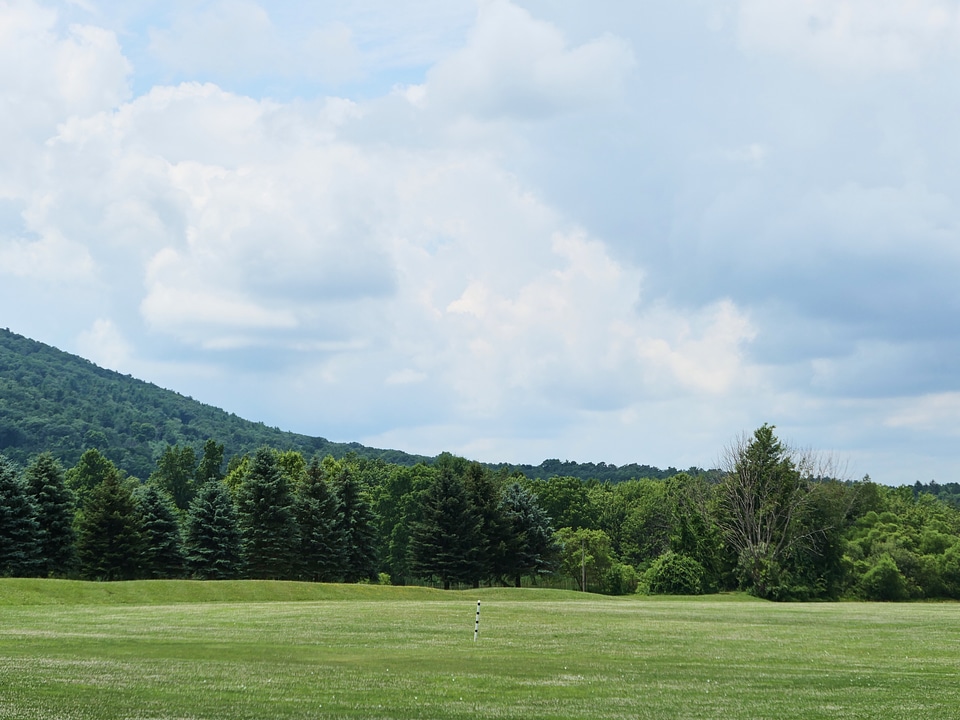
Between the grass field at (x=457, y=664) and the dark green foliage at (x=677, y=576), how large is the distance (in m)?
41.8

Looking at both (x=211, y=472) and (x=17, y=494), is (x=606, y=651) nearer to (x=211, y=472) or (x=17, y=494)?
(x=17, y=494)


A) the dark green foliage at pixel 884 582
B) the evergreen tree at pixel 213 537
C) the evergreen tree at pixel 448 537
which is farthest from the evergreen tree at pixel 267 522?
the dark green foliage at pixel 884 582

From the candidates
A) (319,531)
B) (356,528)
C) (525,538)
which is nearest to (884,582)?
(525,538)

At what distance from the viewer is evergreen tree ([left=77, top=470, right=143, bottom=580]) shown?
75188 millimetres

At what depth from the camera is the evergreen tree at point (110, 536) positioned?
7519cm

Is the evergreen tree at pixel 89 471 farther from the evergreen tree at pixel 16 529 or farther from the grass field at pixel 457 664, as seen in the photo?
the grass field at pixel 457 664

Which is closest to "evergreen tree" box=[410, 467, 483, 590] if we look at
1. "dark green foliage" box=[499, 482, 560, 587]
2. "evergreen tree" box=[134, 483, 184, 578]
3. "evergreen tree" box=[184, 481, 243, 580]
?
"dark green foliage" box=[499, 482, 560, 587]

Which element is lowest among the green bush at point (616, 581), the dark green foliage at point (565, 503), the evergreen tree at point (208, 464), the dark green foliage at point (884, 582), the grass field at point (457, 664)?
the green bush at point (616, 581)

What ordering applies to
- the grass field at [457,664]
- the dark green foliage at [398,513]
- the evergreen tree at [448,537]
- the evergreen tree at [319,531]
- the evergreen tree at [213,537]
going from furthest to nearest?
→ the dark green foliage at [398,513] < the evergreen tree at [448,537] < the evergreen tree at [319,531] < the evergreen tree at [213,537] < the grass field at [457,664]

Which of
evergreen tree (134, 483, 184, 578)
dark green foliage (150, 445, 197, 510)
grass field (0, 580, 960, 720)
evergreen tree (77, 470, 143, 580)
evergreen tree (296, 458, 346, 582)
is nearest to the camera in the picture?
grass field (0, 580, 960, 720)

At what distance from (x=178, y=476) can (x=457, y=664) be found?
127m

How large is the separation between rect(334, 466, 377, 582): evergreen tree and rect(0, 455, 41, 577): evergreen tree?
1170 inches

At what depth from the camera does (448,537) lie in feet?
298

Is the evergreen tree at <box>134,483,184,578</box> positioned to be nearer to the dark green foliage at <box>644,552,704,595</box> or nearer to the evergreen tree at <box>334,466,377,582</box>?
the evergreen tree at <box>334,466,377,582</box>
